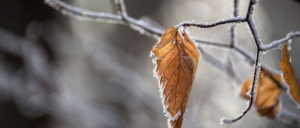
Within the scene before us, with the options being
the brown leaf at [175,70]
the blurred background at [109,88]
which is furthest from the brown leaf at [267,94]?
the blurred background at [109,88]

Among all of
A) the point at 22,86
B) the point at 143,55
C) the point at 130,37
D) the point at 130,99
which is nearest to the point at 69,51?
the point at 22,86

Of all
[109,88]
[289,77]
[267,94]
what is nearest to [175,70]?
[289,77]

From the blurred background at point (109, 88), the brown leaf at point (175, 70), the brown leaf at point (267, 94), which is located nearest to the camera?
the brown leaf at point (175, 70)

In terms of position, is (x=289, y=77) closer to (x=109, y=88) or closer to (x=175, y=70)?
(x=175, y=70)

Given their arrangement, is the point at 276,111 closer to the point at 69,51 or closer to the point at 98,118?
the point at 98,118

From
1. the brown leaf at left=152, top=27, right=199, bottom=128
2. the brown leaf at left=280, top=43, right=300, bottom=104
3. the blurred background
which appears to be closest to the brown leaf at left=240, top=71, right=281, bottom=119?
the brown leaf at left=280, top=43, right=300, bottom=104

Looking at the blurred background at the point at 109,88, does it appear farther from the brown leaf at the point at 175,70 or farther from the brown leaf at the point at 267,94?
the brown leaf at the point at 175,70

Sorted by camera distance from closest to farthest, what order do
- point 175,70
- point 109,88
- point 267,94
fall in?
point 175,70
point 267,94
point 109,88

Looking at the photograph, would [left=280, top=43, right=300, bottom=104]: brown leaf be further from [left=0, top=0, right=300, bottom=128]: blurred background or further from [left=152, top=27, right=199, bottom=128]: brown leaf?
[left=0, top=0, right=300, bottom=128]: blurred background
